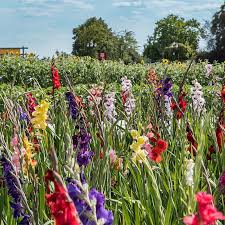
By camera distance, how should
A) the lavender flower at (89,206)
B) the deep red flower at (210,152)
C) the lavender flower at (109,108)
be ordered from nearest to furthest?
the lavender flower at (89,206), the deep red flower at (210,152), the lavender flower at (109,108)

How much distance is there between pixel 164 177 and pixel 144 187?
274 mm

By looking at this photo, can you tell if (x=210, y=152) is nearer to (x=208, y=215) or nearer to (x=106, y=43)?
(x=208, y=215)

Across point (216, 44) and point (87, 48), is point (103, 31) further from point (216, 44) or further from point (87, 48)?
point (216, 44)

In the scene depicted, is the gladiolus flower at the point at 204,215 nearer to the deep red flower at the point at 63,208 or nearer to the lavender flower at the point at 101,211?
the deep red flower at the point at 63,208

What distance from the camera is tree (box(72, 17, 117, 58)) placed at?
48.5m

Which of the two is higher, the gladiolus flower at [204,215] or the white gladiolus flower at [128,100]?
the gladiolus flower at [204,215]

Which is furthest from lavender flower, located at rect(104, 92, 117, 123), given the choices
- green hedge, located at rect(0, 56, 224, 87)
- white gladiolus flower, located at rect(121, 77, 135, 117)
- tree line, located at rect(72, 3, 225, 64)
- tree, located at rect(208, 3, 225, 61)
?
tree, located at rect(208, 3, 225, 61)

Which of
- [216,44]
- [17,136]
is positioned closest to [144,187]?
[17,136]

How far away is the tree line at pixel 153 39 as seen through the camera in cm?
4869

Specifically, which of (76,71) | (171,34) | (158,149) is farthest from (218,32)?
(158,149)

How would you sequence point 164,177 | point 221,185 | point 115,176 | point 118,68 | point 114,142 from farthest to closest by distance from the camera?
point 118,68
point 114,142
point 115,176
point 164,177
point 221,185

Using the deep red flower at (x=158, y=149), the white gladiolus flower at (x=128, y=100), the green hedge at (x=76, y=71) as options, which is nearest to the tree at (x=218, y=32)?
the green hedge at (x=76, y=71)

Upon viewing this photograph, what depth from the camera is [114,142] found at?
3740 millimetres

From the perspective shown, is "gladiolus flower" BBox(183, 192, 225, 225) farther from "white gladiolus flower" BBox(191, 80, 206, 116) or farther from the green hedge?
the green hedge
